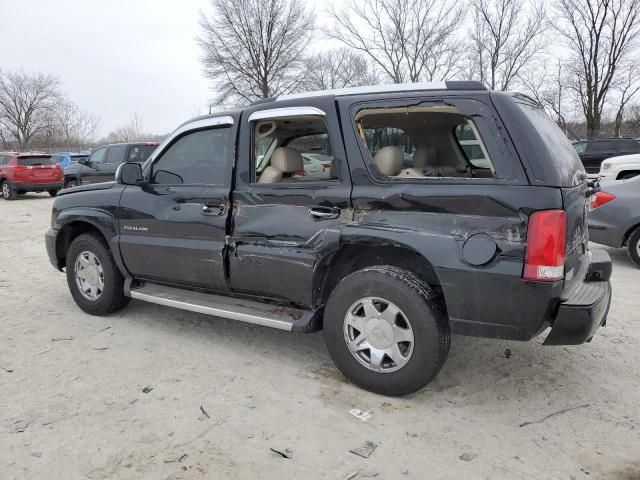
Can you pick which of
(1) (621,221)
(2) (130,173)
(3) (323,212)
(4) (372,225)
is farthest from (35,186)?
(1) (621,221)

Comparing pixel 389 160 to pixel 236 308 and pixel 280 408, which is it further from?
pixel 280 408

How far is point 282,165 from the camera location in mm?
3842

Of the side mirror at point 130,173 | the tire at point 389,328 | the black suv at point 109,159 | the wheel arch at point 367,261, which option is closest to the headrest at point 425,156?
the wheel arch at point 367,261

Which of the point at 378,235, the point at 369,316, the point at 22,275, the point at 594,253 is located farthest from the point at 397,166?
the point at 22,275

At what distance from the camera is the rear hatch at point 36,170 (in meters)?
16.1

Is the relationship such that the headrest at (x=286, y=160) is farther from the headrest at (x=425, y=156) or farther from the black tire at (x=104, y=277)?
the black tire at (x=104, y=277)

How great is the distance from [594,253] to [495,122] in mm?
1599

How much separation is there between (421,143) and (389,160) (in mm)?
852

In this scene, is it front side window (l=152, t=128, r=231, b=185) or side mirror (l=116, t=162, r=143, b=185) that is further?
side mirror (l=116, t=162, r=143, b=185)

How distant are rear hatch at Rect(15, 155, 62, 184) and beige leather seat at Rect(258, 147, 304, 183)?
15046 millimetres

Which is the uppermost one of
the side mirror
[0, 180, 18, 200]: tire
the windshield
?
the windshield

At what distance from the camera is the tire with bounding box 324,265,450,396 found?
2.94 metres

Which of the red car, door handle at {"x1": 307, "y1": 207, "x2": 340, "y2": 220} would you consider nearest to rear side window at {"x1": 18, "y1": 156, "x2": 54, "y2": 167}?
the red car

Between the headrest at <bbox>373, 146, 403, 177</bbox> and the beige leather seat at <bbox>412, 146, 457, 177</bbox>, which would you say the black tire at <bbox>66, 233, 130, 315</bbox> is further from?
the beige leather seat at <bbox>412, 146, 457, 177</bbox>
